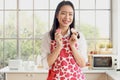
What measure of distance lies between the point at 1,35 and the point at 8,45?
0.20 m

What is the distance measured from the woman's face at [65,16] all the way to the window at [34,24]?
7.87 feet

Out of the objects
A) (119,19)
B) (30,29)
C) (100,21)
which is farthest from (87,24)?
(30,29)

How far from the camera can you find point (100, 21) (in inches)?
167

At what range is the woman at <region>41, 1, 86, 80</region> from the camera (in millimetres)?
1763

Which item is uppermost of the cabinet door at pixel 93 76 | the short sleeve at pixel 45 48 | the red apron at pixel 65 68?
the short sleeve at pixel 45 48

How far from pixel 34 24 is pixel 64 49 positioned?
8.18ft

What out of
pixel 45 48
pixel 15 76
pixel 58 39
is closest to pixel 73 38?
pixel 58 39

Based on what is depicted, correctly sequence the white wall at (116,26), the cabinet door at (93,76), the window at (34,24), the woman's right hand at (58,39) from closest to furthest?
1. the woman's right hand at (58,39)
2. the cabinet door at (93,76)
3. the white wall at (116,26)
4. the window at (34,24)

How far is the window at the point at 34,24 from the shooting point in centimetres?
422

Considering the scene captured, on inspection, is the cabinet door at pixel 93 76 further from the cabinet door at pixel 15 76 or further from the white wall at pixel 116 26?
the cabinet door at pixel 15 76

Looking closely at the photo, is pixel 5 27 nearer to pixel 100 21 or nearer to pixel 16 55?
pixel 16 55

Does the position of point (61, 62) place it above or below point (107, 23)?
below

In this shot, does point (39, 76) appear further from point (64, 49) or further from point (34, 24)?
point (64, 49)

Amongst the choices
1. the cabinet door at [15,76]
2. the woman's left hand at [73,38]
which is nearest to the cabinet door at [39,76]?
the cabinet door at [15,76]
